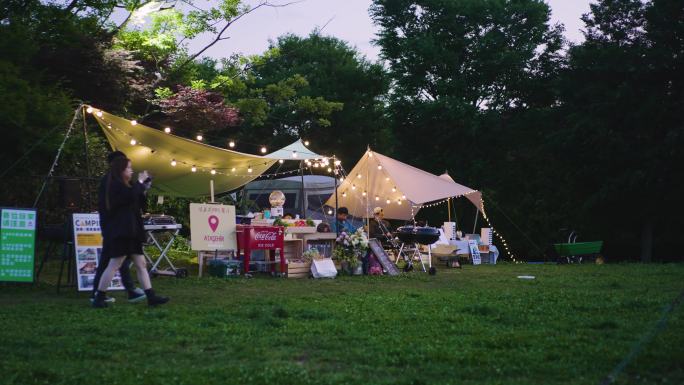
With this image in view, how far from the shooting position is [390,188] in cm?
1589

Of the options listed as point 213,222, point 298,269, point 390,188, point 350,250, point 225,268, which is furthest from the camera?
point 390,188

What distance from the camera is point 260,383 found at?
12.4ft

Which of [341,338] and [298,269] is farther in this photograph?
[298,269]

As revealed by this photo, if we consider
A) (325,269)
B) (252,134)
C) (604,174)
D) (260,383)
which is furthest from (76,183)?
(252,134)

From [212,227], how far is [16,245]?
124 inches

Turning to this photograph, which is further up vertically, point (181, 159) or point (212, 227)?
point (181, 159)

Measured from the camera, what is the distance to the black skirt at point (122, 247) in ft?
23.1

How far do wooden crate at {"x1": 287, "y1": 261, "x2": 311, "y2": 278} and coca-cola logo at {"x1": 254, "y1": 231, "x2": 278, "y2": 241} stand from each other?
0.48 meters

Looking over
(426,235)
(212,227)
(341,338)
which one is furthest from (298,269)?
(341,338)

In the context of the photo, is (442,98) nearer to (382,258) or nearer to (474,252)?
(474,252)

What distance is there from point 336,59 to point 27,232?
24136 mm

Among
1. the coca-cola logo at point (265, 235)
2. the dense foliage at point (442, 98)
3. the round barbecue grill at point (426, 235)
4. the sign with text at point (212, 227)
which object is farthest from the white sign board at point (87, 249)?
the round barbecue grill at point (426, 235)

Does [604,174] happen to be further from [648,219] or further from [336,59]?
[336,59]

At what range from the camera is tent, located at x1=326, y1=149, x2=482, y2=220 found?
14.6 metres
